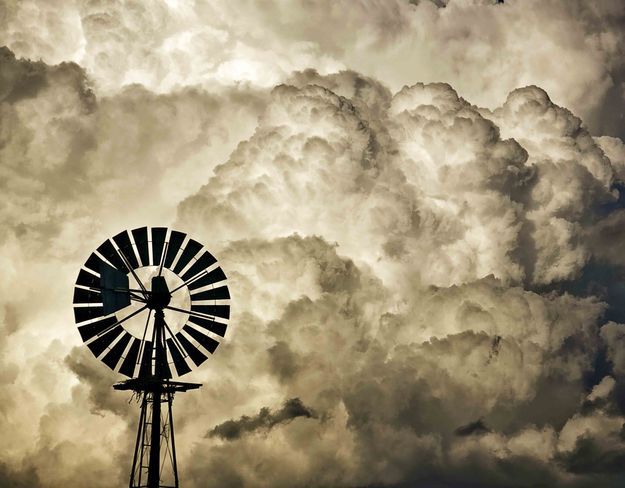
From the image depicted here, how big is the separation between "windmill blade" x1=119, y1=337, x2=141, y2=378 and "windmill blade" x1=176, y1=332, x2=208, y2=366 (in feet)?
10.5

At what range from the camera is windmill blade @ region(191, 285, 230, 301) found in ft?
239

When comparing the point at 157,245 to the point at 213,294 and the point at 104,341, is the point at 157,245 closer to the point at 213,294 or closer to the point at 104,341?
the point at 213,294

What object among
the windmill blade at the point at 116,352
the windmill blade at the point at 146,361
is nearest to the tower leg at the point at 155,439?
the windmill blade at the point at 146,361

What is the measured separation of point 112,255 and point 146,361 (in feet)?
25.3

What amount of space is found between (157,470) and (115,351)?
340 inches

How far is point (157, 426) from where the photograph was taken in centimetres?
6831

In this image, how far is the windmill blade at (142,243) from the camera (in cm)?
7055

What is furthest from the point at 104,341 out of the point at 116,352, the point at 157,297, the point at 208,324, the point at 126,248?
the point at 208,324

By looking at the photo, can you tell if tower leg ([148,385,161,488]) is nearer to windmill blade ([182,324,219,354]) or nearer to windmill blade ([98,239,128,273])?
windmill blade ([182,324,219,354])

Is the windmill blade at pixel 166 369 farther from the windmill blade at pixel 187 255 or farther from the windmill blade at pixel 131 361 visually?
the windmill blade at pixel 187 255

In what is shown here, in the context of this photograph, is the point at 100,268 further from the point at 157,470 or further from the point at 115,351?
the point at 157,470

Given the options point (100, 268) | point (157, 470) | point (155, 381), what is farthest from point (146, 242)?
point (157, 470)

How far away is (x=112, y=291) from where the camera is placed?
225 ft

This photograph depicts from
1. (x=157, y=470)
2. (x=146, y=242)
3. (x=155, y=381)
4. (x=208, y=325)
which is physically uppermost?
(x=146, y=242)
